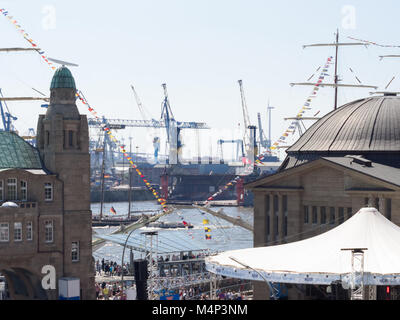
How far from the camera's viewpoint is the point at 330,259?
48031 millimetres

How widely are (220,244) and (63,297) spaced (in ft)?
286

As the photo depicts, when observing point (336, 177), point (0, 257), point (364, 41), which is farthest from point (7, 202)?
point (364, 41)

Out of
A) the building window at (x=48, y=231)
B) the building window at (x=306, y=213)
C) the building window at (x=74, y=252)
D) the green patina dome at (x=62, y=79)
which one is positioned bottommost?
the building window at (x=74, y=252)

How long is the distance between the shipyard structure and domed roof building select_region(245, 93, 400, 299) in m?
14.8

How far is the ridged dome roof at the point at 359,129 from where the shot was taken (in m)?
74.4

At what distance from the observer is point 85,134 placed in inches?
2847

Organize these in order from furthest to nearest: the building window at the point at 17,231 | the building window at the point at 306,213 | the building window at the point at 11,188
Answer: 1. the building window at the point at 306,213
2. the building window at the point at 11,188
3. the building window at the point at 17,231

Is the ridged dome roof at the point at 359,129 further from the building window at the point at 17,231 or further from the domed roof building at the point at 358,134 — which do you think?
the building window at the point at 17,231

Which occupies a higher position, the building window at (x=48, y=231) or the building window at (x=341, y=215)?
the building window at (x=341, y=215)

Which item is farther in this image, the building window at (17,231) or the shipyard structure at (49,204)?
the shipyard structure at (49,204)

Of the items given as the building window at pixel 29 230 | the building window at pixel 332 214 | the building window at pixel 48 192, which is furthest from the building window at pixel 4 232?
the building window at pixel 332 214

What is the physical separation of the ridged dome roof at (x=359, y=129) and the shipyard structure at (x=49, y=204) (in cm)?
2021

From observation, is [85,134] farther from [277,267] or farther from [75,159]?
[277,267]
